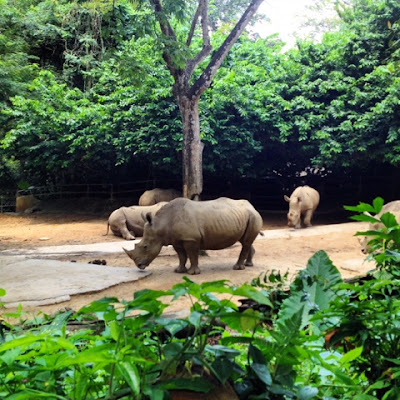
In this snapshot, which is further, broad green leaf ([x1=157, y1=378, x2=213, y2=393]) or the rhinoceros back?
the rhinoceros back

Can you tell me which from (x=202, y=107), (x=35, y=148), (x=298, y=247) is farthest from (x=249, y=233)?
(x=35, y=148)

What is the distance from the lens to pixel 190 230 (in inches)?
284

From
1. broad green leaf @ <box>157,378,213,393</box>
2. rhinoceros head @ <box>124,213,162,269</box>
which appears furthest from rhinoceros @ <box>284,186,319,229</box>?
broad green leaf @ <box>157,378,213,393</box>

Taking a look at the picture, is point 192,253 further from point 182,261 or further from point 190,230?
point 190,230

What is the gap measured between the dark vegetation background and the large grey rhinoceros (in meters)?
5.89

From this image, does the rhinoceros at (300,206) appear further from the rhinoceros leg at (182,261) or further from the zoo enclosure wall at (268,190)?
the rhinoceros leg at (182,261)

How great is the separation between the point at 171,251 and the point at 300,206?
453 centimetres

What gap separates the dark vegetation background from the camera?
13.6 meters

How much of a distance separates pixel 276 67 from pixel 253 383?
15.8 meters

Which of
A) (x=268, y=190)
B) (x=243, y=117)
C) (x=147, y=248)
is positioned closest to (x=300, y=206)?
(x=243, y=117)

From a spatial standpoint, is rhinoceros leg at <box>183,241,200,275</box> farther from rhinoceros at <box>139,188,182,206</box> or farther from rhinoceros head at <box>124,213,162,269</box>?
rhinoceros at <box>139,188,182,206</box>

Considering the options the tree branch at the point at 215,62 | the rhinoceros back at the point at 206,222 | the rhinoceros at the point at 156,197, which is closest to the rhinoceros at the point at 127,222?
the rhinoceros at the point at 156,197

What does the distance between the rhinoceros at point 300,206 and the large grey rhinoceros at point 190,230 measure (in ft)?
17.8

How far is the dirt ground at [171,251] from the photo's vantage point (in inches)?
258
